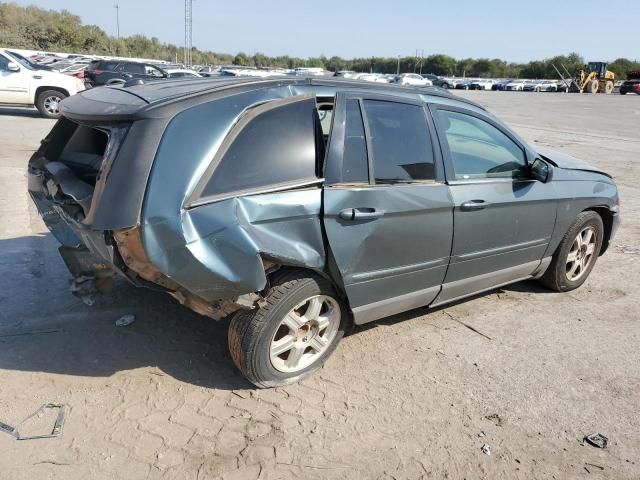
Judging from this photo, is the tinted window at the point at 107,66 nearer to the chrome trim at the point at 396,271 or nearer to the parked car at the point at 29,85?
the parked car at the point at 29,85

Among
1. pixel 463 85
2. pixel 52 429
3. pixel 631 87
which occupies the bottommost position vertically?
pixel 52 429

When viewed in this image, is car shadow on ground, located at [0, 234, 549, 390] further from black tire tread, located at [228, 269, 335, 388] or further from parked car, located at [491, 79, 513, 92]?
parked car, located at [491, 79, 513, 92]

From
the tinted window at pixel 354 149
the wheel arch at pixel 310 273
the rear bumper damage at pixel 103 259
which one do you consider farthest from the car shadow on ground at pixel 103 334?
the tinted window at pixel 354 149

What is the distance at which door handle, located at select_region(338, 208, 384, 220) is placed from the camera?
3.14m

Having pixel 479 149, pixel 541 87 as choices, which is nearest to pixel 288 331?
pixel 479 149

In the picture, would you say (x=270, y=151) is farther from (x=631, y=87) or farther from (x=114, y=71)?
(x=631, y=87)

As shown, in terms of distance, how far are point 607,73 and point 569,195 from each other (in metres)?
58.8

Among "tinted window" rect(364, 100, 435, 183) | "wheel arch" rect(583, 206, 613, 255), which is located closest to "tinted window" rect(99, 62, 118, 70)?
"wheel arch" rect(583, 206, 613, 255)

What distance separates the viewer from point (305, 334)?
132 inches

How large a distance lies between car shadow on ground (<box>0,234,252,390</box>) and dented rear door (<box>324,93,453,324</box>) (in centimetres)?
101

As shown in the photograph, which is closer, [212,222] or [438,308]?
[212,222]

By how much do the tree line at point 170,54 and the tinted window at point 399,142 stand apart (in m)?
61.6

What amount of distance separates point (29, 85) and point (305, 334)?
14.1 meters

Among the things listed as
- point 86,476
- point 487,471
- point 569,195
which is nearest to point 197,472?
point 86,476
